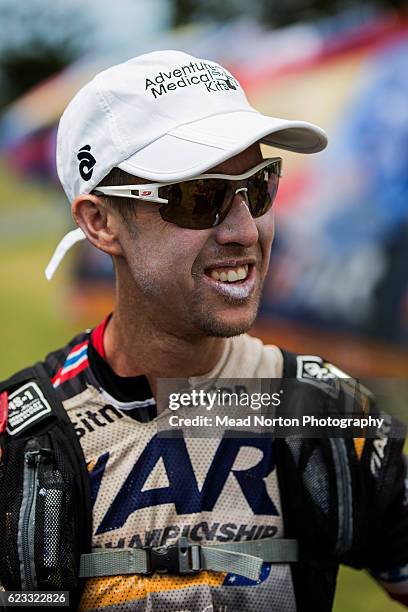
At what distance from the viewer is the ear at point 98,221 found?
2.26 m

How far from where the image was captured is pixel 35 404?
88.5 inches

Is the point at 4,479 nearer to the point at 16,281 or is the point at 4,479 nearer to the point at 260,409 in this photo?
the point at 260,409

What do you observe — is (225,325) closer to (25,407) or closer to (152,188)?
(152,188)

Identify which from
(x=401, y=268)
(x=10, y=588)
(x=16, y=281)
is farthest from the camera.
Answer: (x=16, y=281)

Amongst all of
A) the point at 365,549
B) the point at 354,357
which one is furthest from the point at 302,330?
the point at 365,549

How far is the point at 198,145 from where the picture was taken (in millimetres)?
2059

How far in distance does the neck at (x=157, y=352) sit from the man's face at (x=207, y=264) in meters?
Result: 0.12

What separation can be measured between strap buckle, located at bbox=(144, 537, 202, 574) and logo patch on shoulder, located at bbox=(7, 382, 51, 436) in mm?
421

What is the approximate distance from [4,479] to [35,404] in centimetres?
22

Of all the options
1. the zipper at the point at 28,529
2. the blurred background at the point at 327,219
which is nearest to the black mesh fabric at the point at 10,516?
the zipper at the point at 28,529

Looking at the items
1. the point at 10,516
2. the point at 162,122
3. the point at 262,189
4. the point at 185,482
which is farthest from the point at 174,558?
the point at 162,122

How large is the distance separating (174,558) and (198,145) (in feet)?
3.21

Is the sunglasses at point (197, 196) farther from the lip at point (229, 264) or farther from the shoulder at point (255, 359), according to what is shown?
the shoulder at point (255, 359)

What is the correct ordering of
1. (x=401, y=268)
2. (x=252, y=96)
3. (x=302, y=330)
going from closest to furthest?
(x=401, y=268) < (x=302, y=330) < (x=252, y=96)
